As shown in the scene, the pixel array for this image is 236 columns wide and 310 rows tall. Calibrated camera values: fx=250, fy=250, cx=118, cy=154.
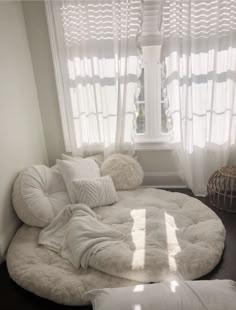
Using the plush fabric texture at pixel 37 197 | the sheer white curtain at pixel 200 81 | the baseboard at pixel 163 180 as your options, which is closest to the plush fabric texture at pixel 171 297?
the plush fabric texture at pixel 37 197

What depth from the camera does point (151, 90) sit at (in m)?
2.50

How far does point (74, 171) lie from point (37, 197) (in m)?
0.39

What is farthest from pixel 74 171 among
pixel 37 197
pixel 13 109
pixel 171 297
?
pixel 171 297

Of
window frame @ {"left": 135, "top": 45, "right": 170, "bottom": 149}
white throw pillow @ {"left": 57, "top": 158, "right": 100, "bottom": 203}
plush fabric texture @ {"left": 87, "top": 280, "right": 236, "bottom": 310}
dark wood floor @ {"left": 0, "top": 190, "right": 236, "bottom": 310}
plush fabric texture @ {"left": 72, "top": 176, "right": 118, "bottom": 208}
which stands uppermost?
window frame @ {"left": 135, "top": 45, "right": 170, "bottom": 149}

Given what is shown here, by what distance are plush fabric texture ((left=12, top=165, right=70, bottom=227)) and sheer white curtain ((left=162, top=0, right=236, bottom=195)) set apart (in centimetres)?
124

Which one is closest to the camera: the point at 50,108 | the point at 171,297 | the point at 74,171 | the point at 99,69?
the point at 171,297

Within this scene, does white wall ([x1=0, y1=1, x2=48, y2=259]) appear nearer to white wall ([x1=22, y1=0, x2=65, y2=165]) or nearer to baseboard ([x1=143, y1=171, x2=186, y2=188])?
white wall ([x1=22, y1=0, x2=65, y2=165])

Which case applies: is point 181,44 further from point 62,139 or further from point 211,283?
point 211,283

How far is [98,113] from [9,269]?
4.99ft

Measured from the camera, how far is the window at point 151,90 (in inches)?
88.5

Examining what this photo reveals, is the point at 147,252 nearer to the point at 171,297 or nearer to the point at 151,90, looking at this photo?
the point at 171,297

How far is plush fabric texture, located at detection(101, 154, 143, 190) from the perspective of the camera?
2.40 m

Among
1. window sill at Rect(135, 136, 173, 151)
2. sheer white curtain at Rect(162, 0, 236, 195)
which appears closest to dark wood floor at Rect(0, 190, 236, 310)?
sheer white curtain at Rect(162, 0, 236, 195)

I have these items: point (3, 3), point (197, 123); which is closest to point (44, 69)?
point (3, 3)
